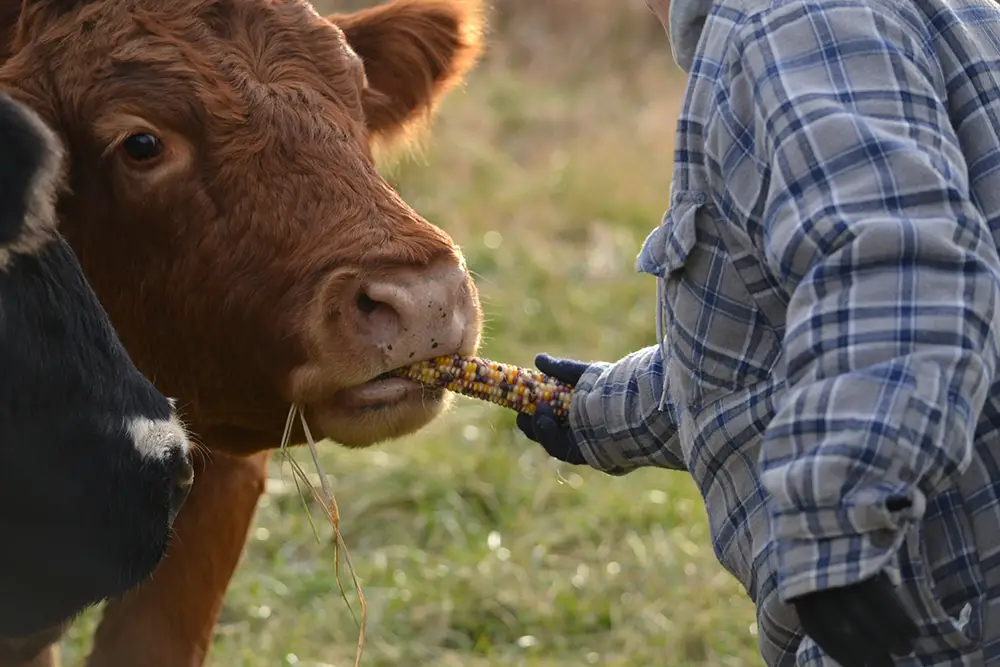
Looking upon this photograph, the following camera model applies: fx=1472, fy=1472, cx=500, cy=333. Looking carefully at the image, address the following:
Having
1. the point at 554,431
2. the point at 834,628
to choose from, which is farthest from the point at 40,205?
the point at 834,628

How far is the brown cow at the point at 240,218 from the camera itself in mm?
2541

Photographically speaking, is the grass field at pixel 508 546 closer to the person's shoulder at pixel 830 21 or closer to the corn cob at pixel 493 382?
the corn cob at pixel 493 382

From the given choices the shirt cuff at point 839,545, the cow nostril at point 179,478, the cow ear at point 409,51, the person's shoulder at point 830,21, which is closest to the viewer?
the shirt cuff at point 839,545

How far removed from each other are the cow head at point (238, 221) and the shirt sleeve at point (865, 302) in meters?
0.87

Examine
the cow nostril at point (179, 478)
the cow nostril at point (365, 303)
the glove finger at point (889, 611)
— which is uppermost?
the glove finger at point (889, 611)

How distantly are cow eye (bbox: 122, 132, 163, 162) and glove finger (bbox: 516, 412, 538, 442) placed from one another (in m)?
0.81

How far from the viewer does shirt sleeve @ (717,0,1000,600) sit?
170 cm

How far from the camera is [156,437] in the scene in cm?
242

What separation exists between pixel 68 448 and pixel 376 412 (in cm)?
54

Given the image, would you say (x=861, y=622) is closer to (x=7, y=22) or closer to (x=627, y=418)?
(x=627, y=418)

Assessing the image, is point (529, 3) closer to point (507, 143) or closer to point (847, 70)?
point (507, 143)

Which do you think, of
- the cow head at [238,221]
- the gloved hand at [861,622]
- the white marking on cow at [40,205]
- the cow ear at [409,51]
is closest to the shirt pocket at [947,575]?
the gloved hand at [861,622]

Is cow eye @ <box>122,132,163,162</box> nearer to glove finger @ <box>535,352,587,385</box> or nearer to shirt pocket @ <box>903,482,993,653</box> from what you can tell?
glove finger @ <box>535,352,587,385</box>

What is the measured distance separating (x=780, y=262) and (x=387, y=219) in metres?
0.96
